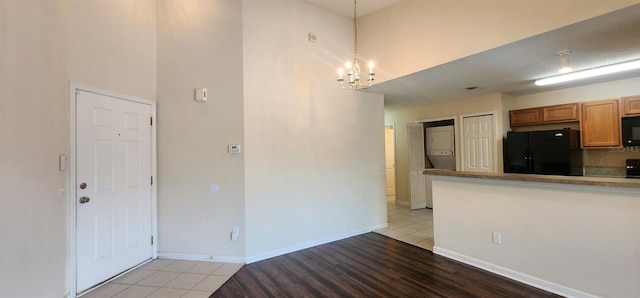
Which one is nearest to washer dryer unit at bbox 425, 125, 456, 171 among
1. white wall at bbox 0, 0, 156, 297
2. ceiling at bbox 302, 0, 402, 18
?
ceiling at bbox 302, 0, 402, 18

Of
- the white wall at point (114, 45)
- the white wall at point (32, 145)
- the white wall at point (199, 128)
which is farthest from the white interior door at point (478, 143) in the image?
the white wall at point (32, 145)

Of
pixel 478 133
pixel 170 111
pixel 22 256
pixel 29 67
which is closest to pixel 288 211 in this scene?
pixel 170 111

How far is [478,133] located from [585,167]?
5.53 ft

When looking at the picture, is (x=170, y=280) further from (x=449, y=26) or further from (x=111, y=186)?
(x=449, y=26)

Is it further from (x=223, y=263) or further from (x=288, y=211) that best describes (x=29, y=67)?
(x=288, y=211)

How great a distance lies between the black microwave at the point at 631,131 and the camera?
3.75 meters

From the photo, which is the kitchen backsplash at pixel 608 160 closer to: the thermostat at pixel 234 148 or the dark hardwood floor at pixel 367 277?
the dark hardwood floor at pixel 367 277

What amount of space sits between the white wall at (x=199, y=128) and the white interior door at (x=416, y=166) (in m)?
4.20

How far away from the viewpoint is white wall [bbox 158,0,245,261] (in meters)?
3.31

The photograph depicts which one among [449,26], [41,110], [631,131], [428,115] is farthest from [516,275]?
[41,110]

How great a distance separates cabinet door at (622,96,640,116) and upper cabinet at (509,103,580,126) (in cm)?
51

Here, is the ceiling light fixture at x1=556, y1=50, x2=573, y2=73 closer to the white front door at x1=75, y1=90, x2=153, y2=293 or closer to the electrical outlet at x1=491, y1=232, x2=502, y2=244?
the electrical outlet at x1=491, y1=232, x2=502, y2=244

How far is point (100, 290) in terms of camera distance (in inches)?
105

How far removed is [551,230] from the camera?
2.53 m
